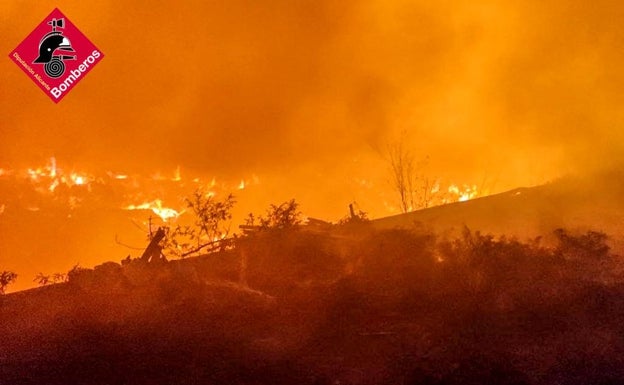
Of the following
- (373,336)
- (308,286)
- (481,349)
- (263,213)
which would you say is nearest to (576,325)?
(481,349)

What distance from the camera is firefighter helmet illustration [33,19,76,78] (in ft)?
54.0

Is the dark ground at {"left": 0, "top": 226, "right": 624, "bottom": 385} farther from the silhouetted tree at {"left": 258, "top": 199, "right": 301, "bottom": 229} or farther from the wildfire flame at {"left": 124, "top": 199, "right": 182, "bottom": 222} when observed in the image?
the wildfire flame at {"left": 124, "top": 199, "right": 182, "bottom": 222}

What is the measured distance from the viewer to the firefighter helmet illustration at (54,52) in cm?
1647

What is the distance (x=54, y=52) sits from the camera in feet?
54.1

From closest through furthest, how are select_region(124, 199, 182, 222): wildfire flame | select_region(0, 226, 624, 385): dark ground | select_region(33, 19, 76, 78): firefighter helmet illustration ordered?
select_region(0, 226, 624, 385): dark ground, select_region(33, 19, 76, 78): firefighter helmet illustration, select_region(124, 199, 182, 222): wildfire flame

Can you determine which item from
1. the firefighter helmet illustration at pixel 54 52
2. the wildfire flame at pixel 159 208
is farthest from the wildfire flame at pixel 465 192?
the firefighter helmet illustration at pixel 54 52

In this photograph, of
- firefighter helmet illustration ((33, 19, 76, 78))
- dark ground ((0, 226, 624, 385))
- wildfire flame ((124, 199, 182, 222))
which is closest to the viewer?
dark ground ((0, 226, 624, 385))

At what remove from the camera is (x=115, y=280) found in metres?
10.2

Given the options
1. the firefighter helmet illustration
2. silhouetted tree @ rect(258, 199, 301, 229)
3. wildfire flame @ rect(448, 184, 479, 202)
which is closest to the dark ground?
silhouetted tree @ rect(258, 199, 301, 229)

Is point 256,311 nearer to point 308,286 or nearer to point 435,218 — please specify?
point 308,286

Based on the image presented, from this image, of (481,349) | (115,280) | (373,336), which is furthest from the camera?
(115,280)

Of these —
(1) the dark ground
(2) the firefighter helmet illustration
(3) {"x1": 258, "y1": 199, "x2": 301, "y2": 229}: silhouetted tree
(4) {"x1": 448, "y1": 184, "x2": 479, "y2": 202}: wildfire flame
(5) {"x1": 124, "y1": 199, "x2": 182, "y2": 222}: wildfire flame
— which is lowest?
(1) the dark ground

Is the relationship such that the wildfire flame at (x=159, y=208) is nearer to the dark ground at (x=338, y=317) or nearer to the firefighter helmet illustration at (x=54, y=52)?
the firefighter helmet illustration at (x=54, y=52)

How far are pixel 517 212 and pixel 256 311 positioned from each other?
26.8 feet
